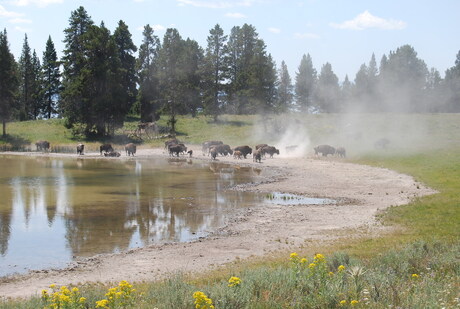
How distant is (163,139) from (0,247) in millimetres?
63289

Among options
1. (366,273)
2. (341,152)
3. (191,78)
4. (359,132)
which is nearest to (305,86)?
(191,78)

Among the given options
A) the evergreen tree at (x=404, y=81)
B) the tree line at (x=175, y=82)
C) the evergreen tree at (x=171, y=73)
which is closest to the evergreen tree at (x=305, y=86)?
the tree line at (x=175, y=82)

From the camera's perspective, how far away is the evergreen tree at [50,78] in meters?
94.2

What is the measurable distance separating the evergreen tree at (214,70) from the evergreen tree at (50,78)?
3113cm

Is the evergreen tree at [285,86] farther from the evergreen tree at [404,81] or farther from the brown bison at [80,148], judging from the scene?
the brown bison at [80,148]

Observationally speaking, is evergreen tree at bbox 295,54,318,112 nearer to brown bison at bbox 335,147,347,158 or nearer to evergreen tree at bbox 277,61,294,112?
evergreen tree at bbox 277,61,294,112

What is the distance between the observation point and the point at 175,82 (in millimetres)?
85250

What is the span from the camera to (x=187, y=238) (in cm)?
1994

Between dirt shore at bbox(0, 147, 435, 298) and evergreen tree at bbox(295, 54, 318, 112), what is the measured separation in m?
88.2

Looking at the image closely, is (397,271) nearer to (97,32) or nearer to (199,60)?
(97,32)

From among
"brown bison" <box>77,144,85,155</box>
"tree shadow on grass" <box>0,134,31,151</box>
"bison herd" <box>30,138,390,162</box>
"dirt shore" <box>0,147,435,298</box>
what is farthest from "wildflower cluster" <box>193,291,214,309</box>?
"tree shadow on grass" <box>0,134,31,151</box>

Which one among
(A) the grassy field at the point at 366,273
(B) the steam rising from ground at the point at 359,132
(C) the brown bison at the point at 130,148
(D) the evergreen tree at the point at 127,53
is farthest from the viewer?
(D) the evergreen tree at the point at 127,53

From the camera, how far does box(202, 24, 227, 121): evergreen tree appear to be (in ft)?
291

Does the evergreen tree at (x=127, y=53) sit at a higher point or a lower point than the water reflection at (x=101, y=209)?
higher
